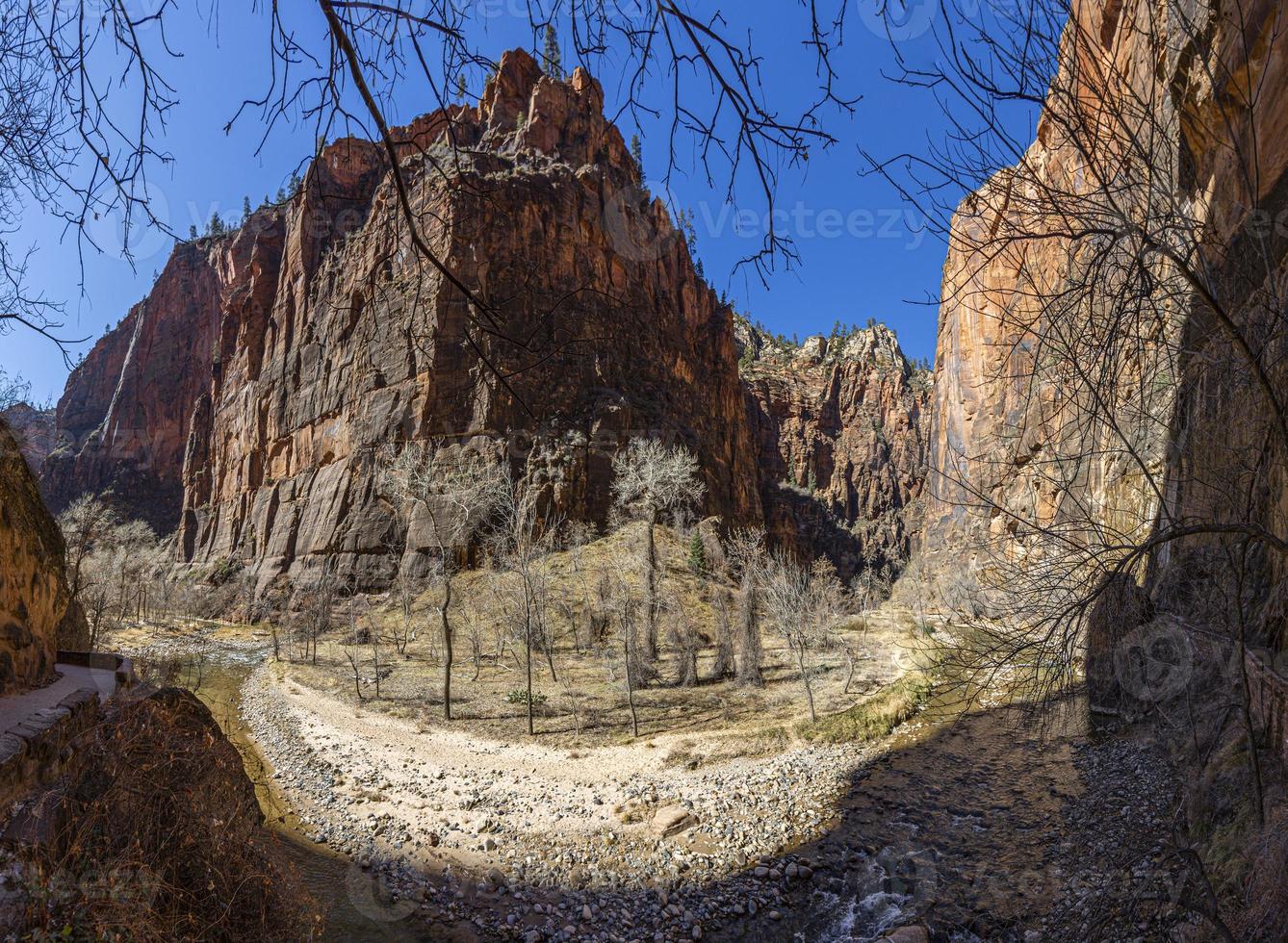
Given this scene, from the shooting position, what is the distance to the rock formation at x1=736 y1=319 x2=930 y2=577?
78.9 metres

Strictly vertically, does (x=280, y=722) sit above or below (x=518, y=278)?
below

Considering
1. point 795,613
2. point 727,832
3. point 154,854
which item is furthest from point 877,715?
point 154,854

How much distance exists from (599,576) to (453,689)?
362 inches

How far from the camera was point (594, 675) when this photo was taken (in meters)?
20.2

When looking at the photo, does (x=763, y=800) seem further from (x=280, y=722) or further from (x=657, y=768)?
(x=280, y=722)

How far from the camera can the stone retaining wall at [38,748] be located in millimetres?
3779

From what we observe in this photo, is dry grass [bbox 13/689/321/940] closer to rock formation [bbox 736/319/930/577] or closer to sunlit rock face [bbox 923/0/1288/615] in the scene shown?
sunlit rock face [bbox 923/0/1288/615]

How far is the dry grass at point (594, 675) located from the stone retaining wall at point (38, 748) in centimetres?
1083

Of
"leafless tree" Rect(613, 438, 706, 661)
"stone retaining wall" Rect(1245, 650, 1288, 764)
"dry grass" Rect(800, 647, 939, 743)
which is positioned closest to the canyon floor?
"dry grass" Rect(800, 647, 939, 743)

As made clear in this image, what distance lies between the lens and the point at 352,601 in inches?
1296

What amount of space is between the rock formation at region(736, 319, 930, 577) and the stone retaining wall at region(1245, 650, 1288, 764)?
67.5 m

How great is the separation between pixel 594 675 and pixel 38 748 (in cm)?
1708

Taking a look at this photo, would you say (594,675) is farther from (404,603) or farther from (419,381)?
(419,381)

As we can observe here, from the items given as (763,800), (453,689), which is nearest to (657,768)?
(763,800)
